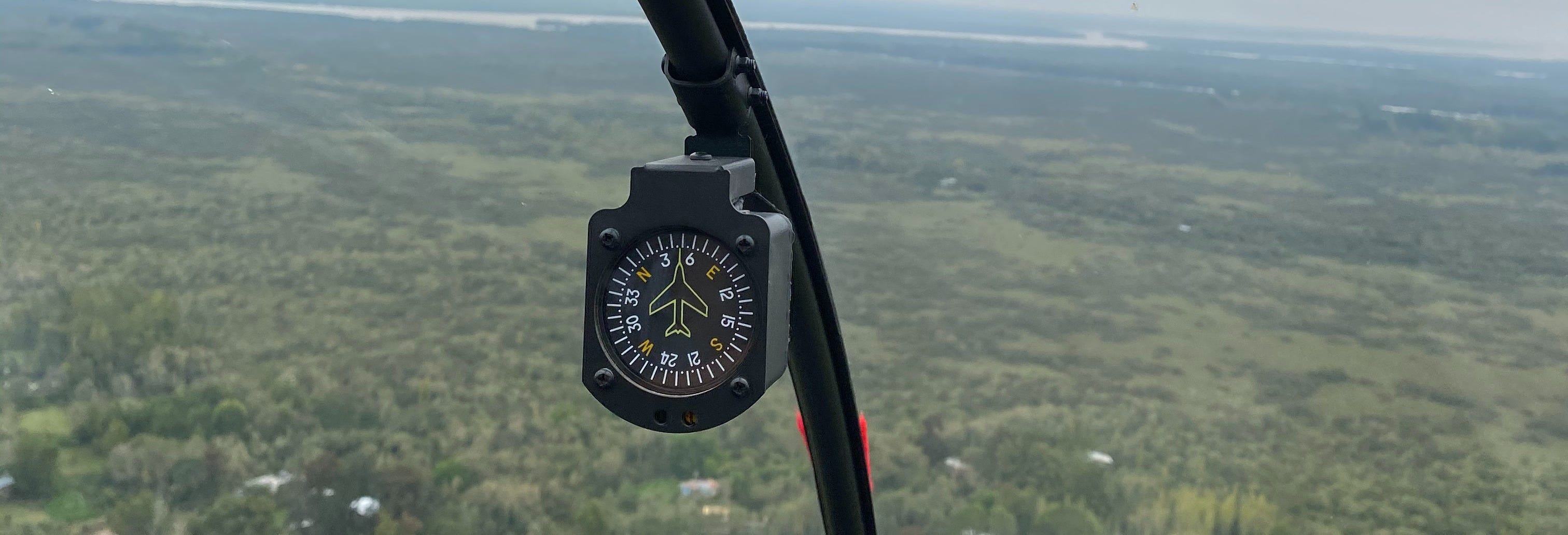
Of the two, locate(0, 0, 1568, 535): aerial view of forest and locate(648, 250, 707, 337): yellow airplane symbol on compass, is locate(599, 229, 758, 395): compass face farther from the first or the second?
locate(0, 0, 1568, 535): aerial view of forest

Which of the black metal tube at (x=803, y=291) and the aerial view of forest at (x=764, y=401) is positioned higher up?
the black metal tube at (x=803, y=291)

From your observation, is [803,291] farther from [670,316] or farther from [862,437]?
[670,316]

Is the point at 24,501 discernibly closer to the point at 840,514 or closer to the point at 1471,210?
the point at 840,514

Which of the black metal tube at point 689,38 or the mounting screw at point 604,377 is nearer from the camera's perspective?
the mounting screw at point 604,377

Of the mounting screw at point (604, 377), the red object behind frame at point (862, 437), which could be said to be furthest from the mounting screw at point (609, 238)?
the red object behind frame at point (862, 437)

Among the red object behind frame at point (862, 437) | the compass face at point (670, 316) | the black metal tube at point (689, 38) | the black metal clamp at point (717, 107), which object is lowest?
the red object behind frame at point (862, 437)

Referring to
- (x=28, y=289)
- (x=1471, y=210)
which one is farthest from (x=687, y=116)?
(x=1471, y=210)

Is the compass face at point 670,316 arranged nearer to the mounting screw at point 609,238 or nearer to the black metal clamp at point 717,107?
the mounting screw at point 609,238
